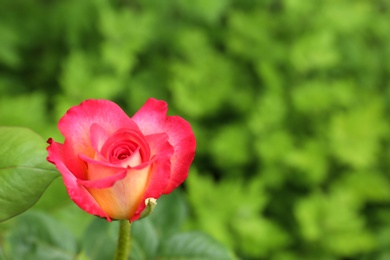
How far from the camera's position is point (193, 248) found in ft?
1.75

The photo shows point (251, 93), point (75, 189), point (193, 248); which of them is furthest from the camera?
point (251, 93)

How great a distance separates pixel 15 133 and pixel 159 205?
9.3 inches

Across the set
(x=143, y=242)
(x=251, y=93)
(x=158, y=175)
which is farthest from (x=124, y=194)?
(x=251, y=93)

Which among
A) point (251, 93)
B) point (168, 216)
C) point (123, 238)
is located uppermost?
point (251, 93)

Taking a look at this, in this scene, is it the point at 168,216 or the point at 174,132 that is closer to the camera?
the point at 174,132

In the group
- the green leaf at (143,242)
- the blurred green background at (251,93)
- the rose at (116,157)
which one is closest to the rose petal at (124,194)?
the rose at (116,157)

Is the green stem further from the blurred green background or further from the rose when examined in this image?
the blurred green background

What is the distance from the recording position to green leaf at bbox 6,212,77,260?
1.73 feet

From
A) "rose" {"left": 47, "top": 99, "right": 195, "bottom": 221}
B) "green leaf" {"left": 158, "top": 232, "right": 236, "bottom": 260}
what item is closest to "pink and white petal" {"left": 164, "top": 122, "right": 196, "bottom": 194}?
"rose" {"left": 47, "top": 99, "right": 195, "bottom": 221}

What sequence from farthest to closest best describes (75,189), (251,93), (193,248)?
(251,93)
(193,248)
(75,189)

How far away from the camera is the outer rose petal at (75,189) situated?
346mm

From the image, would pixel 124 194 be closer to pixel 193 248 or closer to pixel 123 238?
pixel 123 238

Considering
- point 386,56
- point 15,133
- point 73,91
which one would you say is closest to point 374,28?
point 386,56

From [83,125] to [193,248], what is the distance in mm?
204
